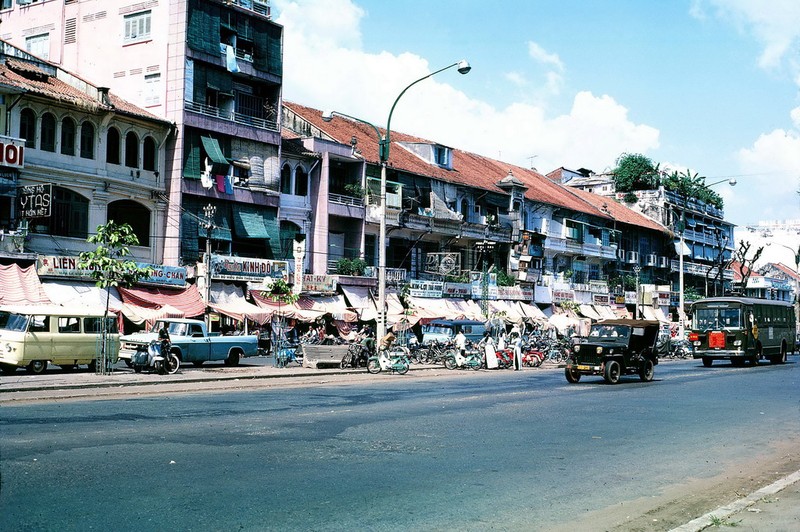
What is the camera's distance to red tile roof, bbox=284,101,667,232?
53.3 meters

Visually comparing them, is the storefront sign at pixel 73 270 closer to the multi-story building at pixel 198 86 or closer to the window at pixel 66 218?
the multi-story building at pixel 198 86

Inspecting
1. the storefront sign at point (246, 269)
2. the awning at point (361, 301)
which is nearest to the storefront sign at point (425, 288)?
the awning at point (361, 301)

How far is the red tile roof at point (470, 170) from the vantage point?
53.3 metres

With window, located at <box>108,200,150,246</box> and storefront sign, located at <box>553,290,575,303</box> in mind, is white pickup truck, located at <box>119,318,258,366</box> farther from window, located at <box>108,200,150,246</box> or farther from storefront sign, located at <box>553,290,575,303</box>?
storefront sign, located at <box>553,290,575,303</box>

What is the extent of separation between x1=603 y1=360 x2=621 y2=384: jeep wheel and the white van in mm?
14680

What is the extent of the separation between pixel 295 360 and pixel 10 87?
1505cm

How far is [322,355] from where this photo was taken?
32.4 metres

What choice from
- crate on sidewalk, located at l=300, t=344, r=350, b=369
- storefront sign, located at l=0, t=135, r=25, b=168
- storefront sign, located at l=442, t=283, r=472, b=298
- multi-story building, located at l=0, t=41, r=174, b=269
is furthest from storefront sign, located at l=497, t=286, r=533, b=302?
storefront sign, located at l=0, t=135, r=25, b=168

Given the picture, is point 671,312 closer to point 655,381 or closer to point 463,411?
point 655,381

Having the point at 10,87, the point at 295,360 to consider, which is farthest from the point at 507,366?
the point at 10,87

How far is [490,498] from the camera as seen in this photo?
9.26 meters

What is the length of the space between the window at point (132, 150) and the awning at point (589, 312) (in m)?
39.1

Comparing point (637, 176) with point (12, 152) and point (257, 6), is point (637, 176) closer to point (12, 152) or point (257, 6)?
point (257, 6)

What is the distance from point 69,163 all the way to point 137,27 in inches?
379
